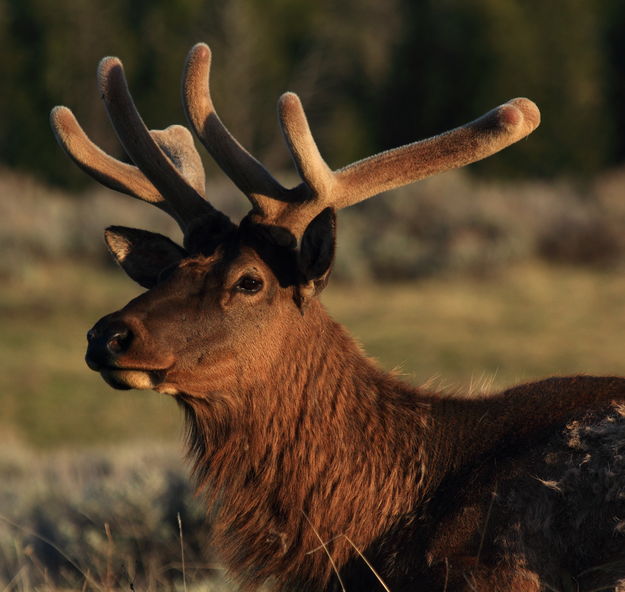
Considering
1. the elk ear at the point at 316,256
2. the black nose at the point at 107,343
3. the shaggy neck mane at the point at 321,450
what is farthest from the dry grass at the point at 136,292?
the black nose at the point at 107,343

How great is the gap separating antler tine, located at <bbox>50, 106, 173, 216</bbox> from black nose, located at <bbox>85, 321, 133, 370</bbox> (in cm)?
119

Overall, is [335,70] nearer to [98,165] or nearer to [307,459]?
[98,165]

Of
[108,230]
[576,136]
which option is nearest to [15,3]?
[576,136]

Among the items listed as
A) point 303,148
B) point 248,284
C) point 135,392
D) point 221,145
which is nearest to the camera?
point 303,148

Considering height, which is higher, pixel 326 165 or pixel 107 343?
pixel 326 165

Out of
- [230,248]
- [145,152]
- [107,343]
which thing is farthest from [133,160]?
[107,343]

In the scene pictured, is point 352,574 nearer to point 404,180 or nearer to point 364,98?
point 404,180

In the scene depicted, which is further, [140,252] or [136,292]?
[136,292]

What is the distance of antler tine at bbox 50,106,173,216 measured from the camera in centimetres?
551

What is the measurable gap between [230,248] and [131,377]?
742 mm

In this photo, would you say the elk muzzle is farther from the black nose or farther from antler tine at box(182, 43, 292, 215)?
antler tine at box(182, 43, 292, 215)

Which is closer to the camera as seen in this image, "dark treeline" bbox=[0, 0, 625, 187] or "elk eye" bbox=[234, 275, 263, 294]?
"elk eye" bbox=[234, 275, 263, 294]

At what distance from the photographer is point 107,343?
439 centimetres

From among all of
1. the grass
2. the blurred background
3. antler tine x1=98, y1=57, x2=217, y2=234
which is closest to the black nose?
antler tine x1=98, y1=57, x2=217, y2=234
